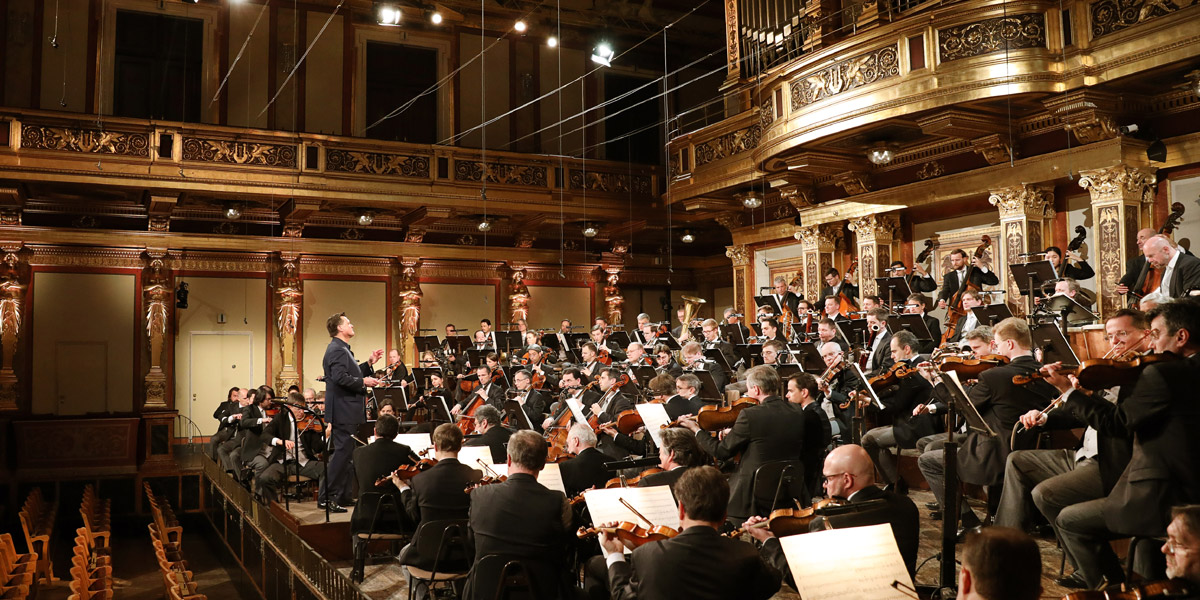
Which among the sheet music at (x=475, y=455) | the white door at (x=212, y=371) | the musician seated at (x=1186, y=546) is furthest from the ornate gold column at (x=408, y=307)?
the musician seated at (x=1186, y=546)

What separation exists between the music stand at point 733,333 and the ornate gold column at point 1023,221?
3011mm

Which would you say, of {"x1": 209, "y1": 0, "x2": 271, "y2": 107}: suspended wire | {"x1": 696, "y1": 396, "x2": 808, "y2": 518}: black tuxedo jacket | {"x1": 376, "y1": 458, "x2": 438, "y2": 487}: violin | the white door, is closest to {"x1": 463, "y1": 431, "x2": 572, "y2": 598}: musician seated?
{"x1": 696, "y1": 396, "x2": 808, "y2": 518}: black tuxedo jacket

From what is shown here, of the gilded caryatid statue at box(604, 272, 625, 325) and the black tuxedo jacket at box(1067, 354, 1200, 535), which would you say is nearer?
the black tuxedo jacket at box(1067, 354, 1200, 535)

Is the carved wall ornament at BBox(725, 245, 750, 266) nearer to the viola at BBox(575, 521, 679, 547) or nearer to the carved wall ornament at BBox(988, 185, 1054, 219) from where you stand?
the carved wall ornament at BBox(988, 185, 1054, 219)

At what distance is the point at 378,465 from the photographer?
6.36m

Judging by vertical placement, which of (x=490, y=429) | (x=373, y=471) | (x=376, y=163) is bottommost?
(x=373, y=471)

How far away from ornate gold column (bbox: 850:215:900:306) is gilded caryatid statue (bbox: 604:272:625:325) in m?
6.80

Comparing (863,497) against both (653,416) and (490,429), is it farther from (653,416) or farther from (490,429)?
(490,429)

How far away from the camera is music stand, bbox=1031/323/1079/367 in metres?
5.68

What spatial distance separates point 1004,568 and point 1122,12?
801 centimetres

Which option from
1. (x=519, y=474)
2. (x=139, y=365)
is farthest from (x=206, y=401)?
(x=519, y=474)

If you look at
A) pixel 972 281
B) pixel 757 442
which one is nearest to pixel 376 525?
pixel 757 442

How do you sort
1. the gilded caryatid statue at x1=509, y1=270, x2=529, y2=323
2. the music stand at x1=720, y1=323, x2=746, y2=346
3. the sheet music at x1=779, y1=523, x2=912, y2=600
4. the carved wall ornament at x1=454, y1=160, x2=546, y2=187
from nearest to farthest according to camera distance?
the sheet music at x1=779, y1=523, x2=912, y2=600 < the music stand at x1=720, y1=323, x2=746, y2=346 < the carved wall ornament at x1=454, y1=160, x2=546, y2=187 < the gilded caryatid statue at x1=509, y1=270, x2=529, y2=323

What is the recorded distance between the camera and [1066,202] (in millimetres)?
10148
